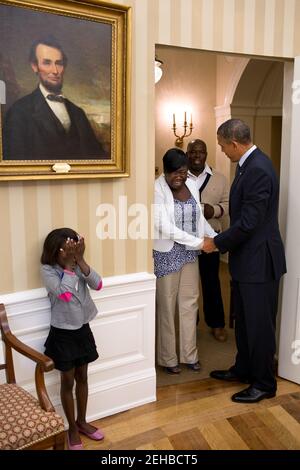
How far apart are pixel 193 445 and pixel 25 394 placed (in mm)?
932

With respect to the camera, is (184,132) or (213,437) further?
(184,132)

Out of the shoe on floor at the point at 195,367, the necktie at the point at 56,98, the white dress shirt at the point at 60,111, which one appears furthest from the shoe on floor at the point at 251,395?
the necktie at the point at 56,98

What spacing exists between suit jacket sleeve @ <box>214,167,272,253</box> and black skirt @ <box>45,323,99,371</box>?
1.05 meters

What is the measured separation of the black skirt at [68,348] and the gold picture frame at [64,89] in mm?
753

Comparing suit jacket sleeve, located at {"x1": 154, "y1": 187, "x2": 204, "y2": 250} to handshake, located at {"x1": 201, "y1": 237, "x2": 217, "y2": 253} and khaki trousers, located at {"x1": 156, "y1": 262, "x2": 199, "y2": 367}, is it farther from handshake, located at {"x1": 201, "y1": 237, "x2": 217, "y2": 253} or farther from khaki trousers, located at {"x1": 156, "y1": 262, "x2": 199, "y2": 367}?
khaki trousers, located at {"x1": 156, "y1": 262, "x2": 199, "y2": 367}

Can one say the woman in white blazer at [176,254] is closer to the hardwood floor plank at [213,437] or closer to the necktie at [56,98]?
the hardwood floor plank at [213,437]

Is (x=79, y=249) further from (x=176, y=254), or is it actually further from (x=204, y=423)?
(x=204, y=423)

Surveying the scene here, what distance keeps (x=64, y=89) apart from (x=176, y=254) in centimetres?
126

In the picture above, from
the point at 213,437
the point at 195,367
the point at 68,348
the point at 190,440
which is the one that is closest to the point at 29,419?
the point at 68,348

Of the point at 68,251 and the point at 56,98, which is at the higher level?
the point at 56,98

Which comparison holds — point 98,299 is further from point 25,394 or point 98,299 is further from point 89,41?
point 89,41

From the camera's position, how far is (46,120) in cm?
212

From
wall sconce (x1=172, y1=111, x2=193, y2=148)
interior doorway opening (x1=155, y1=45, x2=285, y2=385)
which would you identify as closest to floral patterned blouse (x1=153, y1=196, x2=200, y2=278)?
interior doorway opening (x1=155, y1=45, x2=285, y2=385)

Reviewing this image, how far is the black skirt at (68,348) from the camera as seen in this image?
2.16 metres
